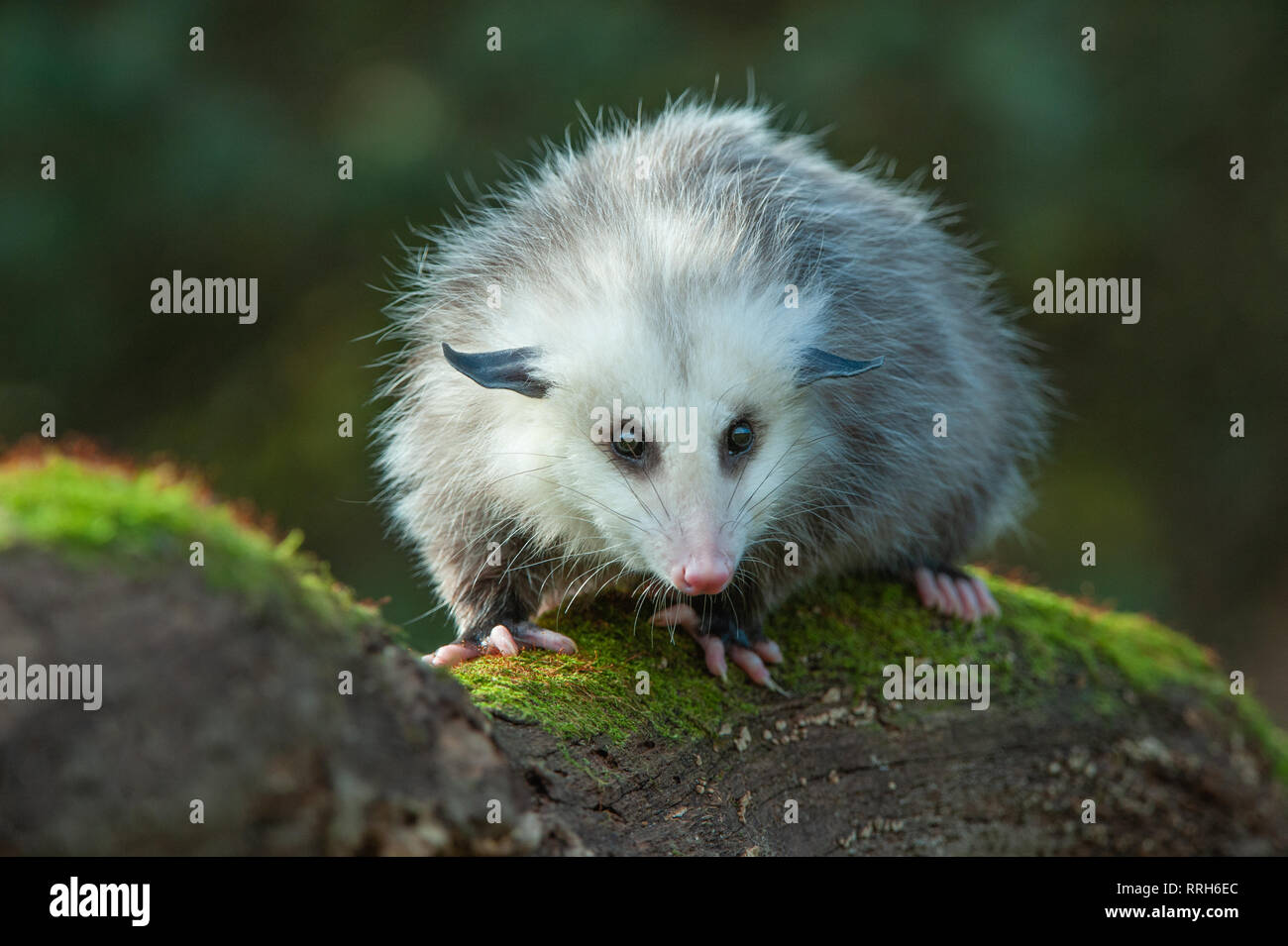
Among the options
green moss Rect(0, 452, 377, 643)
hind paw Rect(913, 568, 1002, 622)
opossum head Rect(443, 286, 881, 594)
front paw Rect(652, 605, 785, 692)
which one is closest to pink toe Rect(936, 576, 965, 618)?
hind paw Rect(913, 568, 1002, 622)

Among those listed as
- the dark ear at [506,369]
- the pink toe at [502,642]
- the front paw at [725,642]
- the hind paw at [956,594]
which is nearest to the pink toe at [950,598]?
the hind paw at [956,594]

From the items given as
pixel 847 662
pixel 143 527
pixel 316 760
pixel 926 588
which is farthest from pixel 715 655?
pixel 143 527

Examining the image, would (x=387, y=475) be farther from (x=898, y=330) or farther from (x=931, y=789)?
(x=931, y=789)

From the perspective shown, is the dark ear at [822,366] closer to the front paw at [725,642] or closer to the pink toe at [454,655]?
the front paw at [725,642]

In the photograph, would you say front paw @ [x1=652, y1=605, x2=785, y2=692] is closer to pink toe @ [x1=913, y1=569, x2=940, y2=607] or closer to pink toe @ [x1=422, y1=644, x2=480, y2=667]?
pink toe @ [x1=422, y1=644, x2=480, y2=667]

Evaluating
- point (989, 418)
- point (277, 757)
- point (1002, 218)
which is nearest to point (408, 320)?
point (989, 418)

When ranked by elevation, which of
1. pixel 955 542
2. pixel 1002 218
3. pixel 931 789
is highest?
pixel 1002 218
